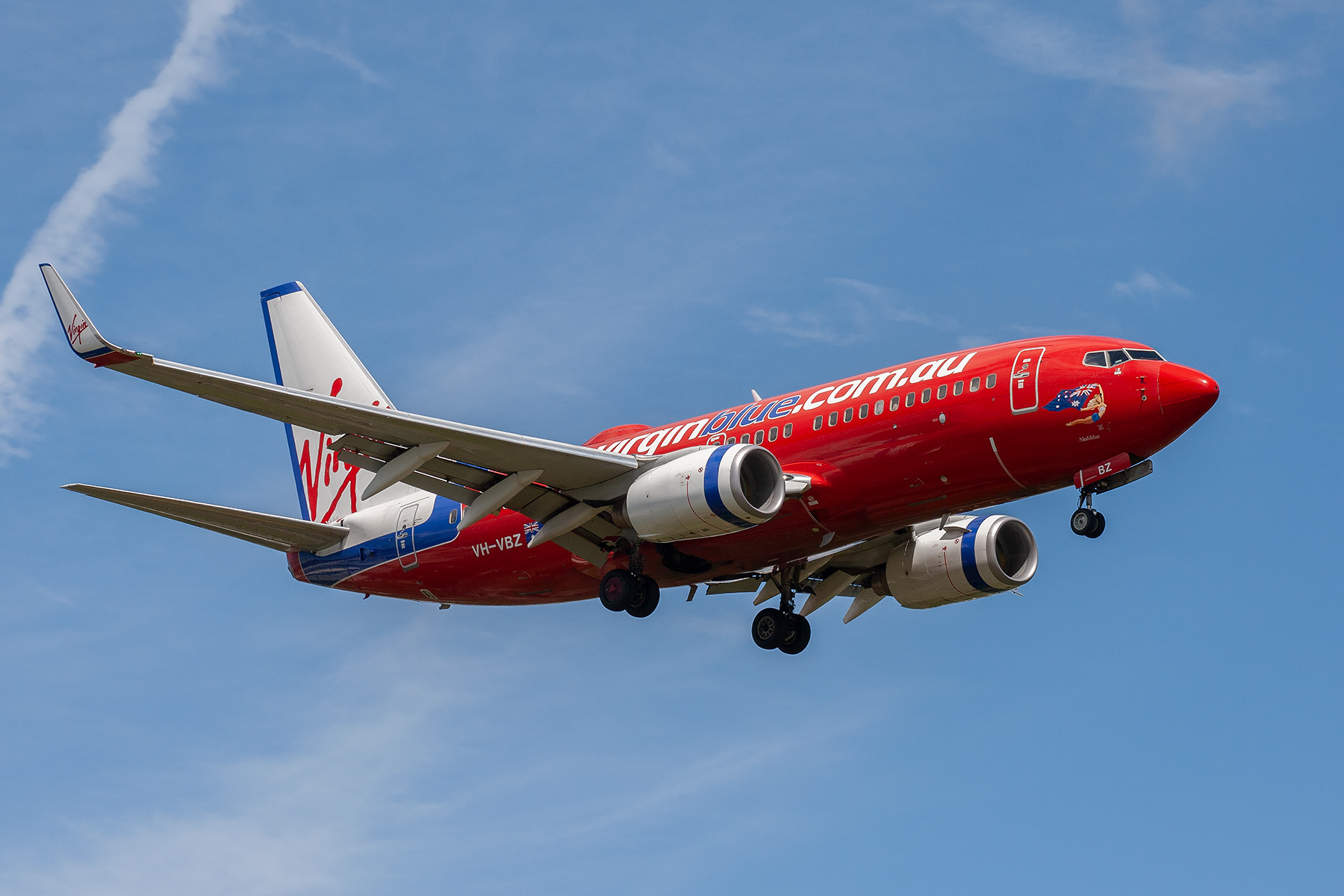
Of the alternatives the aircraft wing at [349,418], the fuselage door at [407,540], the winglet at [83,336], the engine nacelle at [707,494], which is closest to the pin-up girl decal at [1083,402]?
the engine nacelle at [707,494]

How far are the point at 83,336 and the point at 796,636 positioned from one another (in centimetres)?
1783

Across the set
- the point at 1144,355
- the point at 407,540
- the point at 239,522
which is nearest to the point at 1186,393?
the point at 1144,355

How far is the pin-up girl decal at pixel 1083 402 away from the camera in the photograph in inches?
1072

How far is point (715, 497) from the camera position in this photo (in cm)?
2819

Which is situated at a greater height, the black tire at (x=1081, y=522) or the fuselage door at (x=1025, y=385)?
the fuselage door at (x=1025, y=385)

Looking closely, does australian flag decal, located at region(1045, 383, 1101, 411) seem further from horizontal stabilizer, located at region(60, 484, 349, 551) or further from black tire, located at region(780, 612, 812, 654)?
horizontal stabilizer, located at region(60, 484, 349, 551)

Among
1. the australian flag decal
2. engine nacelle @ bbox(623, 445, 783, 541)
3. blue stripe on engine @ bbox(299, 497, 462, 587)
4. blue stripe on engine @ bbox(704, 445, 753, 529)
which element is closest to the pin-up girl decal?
the australian flag decal

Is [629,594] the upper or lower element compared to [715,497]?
lower

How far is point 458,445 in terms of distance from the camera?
29.3 m

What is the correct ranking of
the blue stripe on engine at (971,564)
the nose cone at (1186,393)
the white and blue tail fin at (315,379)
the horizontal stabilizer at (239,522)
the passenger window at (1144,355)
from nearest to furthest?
1. the nose cone at (1186,393)
2. the passenger window at (1144,355)
3. the horizontal stabilizer at (239,522)
4. the blue stripe on engine at (971,564)
5. the white and blue tail fin at (315,379)

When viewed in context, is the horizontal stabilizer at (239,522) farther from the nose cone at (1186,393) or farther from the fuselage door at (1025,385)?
the nose cone at (1186,393)

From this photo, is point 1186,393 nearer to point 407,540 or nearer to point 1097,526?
point 1097,526

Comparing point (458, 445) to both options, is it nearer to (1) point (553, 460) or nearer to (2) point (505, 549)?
(1) point (553, 460)

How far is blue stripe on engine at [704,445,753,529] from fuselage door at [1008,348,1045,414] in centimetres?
566
